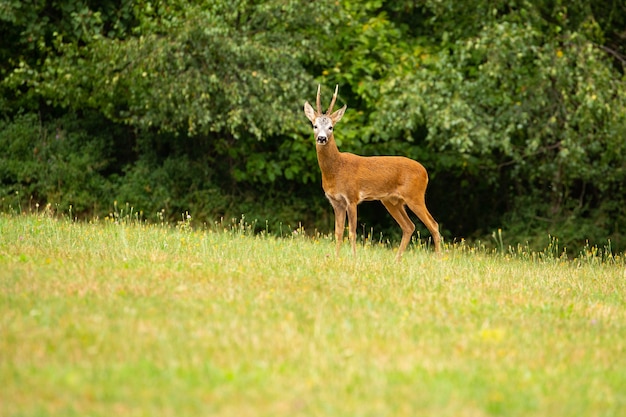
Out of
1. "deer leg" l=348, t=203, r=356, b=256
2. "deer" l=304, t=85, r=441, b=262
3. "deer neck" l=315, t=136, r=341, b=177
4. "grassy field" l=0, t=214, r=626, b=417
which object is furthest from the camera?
"deer neck" l=315, t=136, r=341, b=177

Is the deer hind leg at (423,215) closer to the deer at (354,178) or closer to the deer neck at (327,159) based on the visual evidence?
the deer at (354,178)

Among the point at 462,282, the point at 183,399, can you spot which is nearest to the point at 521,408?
the point at 183,399

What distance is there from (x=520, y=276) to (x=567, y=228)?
8748 millimetres

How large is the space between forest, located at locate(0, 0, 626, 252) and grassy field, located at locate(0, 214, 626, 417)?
7.13 meters

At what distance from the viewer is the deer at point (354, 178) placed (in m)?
11.3

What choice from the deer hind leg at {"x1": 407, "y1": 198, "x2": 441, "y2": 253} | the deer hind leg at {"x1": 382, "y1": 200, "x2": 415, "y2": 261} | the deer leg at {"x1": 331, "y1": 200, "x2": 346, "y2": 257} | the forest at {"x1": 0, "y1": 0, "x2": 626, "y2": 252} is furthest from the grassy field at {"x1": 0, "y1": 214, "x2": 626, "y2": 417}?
the forest at {"x1": 0, "y1": 0, "x2": 626, "y2": 252}

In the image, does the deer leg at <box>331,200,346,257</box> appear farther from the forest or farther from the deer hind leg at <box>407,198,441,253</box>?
the forest

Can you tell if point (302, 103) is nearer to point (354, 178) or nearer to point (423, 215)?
point (423, 215)

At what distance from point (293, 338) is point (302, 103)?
11210mm

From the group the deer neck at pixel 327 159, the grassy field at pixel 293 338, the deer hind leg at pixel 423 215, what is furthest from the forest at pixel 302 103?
the grassy field at pixel 293 338

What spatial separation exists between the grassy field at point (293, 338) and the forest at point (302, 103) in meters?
7.13

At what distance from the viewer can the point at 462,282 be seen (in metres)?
8.55

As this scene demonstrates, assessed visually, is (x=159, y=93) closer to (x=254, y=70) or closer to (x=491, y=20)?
(x=254, y=70)

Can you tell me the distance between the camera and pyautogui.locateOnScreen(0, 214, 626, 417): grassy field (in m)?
4.95
